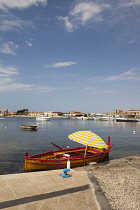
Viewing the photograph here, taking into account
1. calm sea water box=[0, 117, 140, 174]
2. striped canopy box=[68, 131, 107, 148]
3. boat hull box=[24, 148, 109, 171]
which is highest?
striped canopy box=[68, 131, 107, 148]

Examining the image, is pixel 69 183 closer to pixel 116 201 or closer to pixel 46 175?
pixel 46 175

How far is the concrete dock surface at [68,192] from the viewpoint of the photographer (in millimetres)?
7613

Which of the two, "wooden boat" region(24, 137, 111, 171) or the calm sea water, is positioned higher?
"wooden boat" region(24, 137, 111, 171)

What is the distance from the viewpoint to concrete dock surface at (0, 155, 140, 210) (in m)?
7.61

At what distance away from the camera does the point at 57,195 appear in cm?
850

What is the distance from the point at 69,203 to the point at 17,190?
283 cm

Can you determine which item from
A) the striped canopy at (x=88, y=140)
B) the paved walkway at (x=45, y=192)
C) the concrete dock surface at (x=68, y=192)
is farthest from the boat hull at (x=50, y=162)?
the paved walkway at (x=45, y=192)

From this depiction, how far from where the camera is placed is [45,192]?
347 inches

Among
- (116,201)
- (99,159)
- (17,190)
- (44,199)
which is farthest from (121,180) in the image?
(99,159)

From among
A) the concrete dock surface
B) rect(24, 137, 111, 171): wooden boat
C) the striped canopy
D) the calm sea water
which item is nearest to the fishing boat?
rect(24, 137, 111, 171): wooden boat

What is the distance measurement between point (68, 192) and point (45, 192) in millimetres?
1132

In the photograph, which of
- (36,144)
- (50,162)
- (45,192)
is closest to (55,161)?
(50,162)

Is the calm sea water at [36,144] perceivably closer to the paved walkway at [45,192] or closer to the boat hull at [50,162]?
the boat hull at [50,162]

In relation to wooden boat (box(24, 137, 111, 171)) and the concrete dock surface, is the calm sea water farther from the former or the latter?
the concrete dock surface
